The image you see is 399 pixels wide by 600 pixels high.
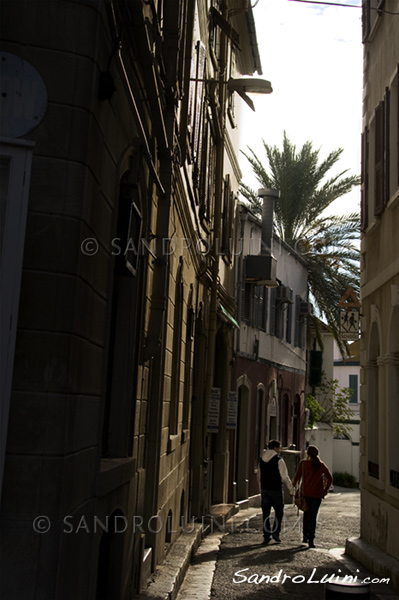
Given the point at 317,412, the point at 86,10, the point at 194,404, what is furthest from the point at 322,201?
the point at 86,10

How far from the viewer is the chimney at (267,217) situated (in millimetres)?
22531

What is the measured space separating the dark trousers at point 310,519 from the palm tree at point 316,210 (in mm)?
13502

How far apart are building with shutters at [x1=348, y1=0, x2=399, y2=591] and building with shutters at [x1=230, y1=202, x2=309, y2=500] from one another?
24.4ft

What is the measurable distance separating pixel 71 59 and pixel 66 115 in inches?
13.5

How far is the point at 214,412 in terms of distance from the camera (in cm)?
1489

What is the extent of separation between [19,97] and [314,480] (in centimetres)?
991

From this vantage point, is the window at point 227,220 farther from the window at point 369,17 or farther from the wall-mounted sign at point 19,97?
the wall-mounted sign at point 19,97

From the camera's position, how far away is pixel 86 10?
4.77 meters

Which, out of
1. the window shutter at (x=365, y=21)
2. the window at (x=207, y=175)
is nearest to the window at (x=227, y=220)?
the window at (x=207, y=175)

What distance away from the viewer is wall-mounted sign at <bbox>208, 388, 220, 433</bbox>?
48.3 feet

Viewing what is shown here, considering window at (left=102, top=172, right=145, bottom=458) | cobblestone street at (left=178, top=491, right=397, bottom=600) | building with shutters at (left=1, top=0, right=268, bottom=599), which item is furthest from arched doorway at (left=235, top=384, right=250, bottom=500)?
window at (left=102, top=172, right=145, bottom=458)

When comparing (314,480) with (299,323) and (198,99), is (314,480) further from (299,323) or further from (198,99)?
(299,323)

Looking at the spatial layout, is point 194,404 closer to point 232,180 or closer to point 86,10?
point 232,180

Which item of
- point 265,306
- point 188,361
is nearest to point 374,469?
point 188,361
